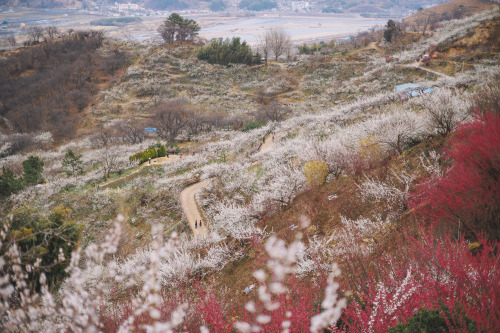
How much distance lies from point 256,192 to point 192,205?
190 inches

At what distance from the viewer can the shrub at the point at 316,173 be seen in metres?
12.0

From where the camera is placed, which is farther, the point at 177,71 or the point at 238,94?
the point at 177,71

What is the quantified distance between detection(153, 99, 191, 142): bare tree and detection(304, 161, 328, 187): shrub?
28.8m

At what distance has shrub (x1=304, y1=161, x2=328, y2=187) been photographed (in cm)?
1202

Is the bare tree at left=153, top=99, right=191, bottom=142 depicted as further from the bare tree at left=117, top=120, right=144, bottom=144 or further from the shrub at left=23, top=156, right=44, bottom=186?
the shrub at left=23, top=156, right=44, bottom=186

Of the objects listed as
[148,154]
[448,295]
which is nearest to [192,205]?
[148,154]

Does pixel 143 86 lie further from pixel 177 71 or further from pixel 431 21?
pixel 431 21

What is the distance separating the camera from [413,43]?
5559cm

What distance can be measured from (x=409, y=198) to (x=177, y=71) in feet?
203

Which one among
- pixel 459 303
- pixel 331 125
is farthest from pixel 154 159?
pixel 459 303

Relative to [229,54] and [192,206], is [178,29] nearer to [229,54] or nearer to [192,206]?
[229,54]

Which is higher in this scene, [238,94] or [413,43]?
[413,43]

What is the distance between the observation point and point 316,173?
1207 centimetres

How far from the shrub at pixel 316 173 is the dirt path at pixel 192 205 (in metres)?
6.49
